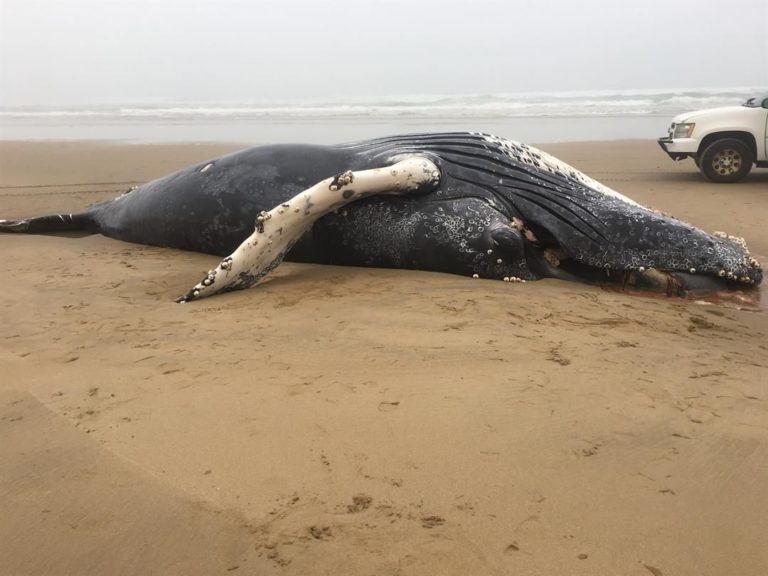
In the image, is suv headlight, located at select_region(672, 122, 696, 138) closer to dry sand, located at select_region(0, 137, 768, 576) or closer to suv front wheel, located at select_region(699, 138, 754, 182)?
suv front wheel, located at select_region(699, 138, 754, 182)

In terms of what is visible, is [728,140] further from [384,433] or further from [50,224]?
[384,433]

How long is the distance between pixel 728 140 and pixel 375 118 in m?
18.2

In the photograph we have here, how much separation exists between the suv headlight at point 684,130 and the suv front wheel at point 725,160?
0.48m

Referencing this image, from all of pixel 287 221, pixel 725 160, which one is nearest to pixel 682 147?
pixel 725 160

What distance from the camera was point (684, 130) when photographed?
1330 cm

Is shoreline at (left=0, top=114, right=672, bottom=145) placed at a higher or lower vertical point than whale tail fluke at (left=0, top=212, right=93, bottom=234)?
higher

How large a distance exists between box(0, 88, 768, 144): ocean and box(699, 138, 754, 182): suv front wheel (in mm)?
7346

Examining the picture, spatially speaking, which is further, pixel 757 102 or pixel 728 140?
pixel 757 102

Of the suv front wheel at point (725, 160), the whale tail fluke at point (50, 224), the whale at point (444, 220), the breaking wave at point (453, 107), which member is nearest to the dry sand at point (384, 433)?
the whale at point (444, 220)

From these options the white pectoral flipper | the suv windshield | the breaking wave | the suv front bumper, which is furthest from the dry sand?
the breaking wave

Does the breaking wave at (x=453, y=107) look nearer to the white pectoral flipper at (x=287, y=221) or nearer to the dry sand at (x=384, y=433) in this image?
the white pectoral flipper at (x=287, y=221)

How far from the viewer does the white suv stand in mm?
12875

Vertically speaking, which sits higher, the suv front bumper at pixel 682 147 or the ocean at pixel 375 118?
the ocean at pixel 375 118

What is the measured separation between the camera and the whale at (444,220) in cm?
560
